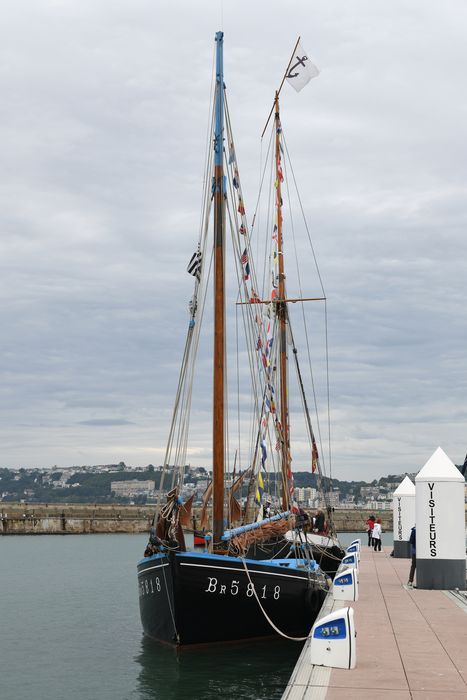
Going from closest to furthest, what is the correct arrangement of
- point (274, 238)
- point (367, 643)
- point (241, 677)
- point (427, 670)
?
point (427, 670)
point (367, 643)
point (241, 677)
point (274, 238)

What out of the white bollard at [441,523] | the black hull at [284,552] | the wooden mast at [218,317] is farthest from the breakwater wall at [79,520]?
the wooden mast at [218,317]

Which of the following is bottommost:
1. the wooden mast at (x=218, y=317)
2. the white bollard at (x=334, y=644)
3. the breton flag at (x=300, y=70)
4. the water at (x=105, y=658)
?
the water at (x=105, y=658)

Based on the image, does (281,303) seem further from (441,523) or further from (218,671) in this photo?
(218,671)

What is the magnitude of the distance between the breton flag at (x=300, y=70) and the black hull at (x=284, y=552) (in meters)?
17.8

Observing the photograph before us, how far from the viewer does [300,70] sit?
3619 cm

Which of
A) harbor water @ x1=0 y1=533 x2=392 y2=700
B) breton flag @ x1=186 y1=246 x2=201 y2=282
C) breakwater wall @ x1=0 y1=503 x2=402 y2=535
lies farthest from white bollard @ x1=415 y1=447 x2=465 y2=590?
breakwater wall @ x1=0 y1=503 x2=402 y2=535

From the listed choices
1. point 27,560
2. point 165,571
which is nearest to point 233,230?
point 165,571

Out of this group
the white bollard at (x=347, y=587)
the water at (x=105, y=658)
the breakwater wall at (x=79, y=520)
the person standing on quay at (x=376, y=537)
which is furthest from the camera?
the breakwater wall at (x=79, y=520)

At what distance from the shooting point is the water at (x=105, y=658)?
20562 millimetres

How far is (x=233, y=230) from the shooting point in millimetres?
27281

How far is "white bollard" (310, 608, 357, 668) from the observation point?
47.3 ft

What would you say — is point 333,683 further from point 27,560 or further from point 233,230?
point 27,560

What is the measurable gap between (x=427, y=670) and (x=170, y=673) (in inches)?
347

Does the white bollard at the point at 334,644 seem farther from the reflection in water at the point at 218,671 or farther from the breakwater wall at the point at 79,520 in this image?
the breakwater wall at the point at 79,520
